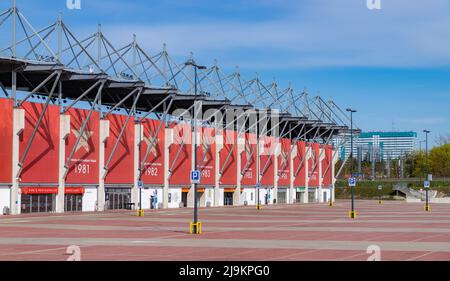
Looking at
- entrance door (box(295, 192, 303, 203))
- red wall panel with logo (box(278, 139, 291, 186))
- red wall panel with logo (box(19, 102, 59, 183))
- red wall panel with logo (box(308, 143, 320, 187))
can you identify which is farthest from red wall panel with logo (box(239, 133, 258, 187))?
red wall panel with logo (box(19, 102, 59, 183))

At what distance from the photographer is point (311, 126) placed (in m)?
128

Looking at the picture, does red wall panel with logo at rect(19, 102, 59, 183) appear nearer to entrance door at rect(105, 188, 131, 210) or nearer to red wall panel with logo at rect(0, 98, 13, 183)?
red wall panel with logo at rect(0, 98, 13, 183)

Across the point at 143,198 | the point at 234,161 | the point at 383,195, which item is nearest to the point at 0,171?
the point at 143,198

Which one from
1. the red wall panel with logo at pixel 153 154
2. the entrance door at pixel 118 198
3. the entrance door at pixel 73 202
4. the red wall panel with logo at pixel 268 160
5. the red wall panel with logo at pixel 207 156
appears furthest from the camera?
the red wall panel with logo at pixel 268 160

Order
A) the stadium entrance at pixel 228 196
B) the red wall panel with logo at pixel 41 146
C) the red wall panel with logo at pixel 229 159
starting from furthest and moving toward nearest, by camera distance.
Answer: the stadium entrance at pixel 228 196
the red wall panel with logo at pixel 229 159
the red wall panel with logo at pixel 41 146

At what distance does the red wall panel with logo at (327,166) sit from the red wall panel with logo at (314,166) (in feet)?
12.9

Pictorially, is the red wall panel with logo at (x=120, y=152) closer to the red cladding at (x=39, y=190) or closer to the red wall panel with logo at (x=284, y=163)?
the red cladding at (x=39, y=190)

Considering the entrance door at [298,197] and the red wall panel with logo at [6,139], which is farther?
the entrance door at [298,197]

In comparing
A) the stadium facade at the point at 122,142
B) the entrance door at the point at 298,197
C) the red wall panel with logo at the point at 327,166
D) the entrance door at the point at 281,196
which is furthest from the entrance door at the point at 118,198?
the red wall panel with logo at the point at 327,166

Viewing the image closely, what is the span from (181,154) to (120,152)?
13.1m

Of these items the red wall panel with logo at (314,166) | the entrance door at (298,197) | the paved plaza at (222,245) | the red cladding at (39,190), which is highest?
the red wall panel with logo at (314,166)

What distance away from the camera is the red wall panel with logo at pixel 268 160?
113 metres
